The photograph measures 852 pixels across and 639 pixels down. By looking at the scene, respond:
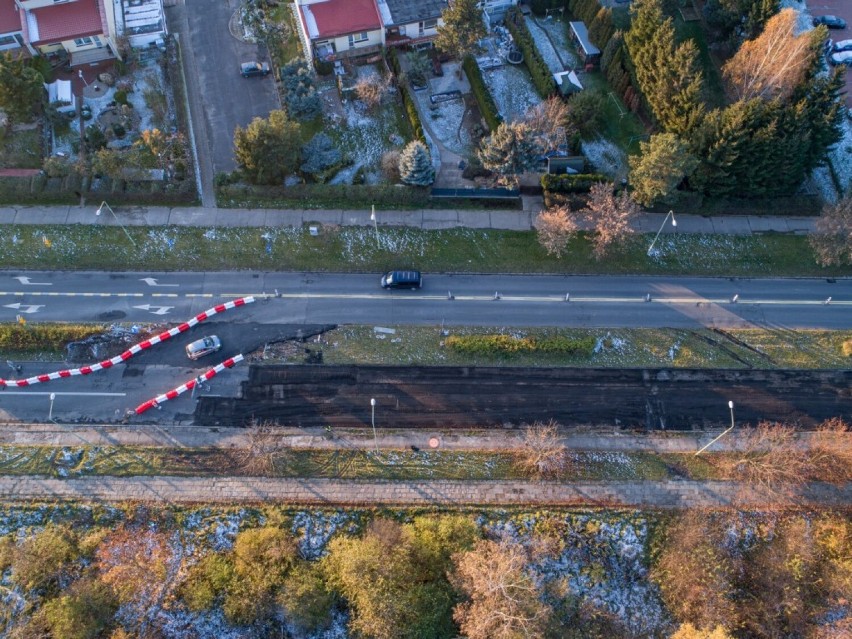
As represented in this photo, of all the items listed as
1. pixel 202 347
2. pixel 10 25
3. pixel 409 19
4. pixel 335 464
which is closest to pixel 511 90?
pixel 409 19

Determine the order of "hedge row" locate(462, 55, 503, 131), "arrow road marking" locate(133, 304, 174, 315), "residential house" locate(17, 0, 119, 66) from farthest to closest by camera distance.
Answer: "residential house" locate(17, 0, 119, 66)
"hedge row" locate(462, 55, 503, 131)
"arrow road marking" locate(133, 304, 174, 315)

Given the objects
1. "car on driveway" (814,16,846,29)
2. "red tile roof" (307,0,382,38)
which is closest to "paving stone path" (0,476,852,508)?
"red tile roof" (307,0,382,38)

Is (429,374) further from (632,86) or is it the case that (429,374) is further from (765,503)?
(632,86)

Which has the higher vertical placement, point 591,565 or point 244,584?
point 244,584

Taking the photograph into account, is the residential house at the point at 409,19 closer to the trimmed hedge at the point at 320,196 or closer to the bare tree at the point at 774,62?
the trimmed hedge at the point at 320,196

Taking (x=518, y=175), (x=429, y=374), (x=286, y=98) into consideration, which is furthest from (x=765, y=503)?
(x=286, y=98)

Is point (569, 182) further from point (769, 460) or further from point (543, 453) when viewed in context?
point (769, 460)

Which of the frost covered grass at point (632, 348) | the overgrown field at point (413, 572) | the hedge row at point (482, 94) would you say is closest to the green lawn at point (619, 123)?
the hedge row at point (482, 94)

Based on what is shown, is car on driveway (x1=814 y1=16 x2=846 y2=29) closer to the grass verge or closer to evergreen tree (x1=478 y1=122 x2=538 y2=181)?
evergreen tree (x1=478 y1=122 x2=538 y2=181)
